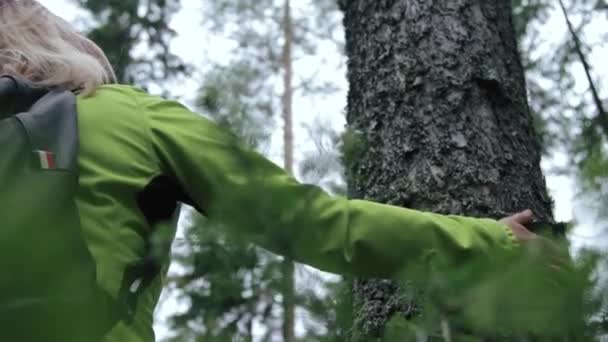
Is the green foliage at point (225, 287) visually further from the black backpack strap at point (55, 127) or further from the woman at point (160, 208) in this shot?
the black backpack strap at point (55, 127)

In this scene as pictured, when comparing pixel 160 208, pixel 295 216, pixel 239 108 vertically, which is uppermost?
pixel 239 108

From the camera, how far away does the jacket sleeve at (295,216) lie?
851mm

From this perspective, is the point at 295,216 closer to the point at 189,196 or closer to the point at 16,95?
the point at 189,196

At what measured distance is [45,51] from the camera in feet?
5.36

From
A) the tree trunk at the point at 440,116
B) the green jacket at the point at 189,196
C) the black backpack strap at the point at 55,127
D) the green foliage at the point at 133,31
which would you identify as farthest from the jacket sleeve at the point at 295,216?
the green foliage at the point at 133,31

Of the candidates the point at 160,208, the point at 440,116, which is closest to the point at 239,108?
the point at 160,208

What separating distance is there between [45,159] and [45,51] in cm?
51

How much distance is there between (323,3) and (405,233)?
875cm

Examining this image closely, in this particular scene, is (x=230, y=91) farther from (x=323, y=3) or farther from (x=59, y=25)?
(x=323, y=3)

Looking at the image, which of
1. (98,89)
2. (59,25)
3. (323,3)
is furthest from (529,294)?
(323,3)

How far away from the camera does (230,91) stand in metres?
0.86

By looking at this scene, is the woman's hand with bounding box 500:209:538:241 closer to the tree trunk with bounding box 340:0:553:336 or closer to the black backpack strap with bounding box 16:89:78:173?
the tree trunk with bounding box 340:0:553:336

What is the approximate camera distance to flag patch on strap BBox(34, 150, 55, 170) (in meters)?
1.17

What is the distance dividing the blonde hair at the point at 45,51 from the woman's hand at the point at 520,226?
2.31 feet
